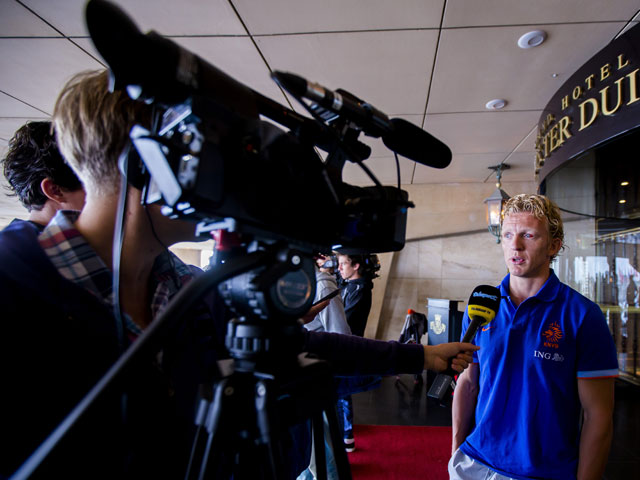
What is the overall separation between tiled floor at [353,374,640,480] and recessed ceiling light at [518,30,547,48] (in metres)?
2.80

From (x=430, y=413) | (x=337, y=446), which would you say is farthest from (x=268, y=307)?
(x=430, y=413)

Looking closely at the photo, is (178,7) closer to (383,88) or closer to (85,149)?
(383,88)

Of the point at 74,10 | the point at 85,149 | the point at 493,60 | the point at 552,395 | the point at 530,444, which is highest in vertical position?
the point at 493,60

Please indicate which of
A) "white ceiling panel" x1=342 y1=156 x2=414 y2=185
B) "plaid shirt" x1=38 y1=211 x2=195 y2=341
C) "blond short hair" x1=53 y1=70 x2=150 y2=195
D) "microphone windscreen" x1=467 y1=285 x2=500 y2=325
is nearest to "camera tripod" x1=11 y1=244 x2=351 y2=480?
"plaid shirt" x1=38 y1=211 x2=195 y2=341

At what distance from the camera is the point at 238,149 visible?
428 millimetres

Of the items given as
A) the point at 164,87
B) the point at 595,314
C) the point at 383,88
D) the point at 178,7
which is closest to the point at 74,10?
the point at 178,7

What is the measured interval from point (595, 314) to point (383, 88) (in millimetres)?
2312

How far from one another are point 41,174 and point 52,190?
0.26 feet

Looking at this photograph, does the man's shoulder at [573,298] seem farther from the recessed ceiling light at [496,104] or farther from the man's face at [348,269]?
the recessed ceiling light at [496,104]

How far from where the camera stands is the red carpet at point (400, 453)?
7.49 feet

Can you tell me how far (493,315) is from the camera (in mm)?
1122

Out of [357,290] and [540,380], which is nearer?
[540,380]

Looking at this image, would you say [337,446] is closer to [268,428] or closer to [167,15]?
[268,428]

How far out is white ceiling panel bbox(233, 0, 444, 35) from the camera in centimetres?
195
